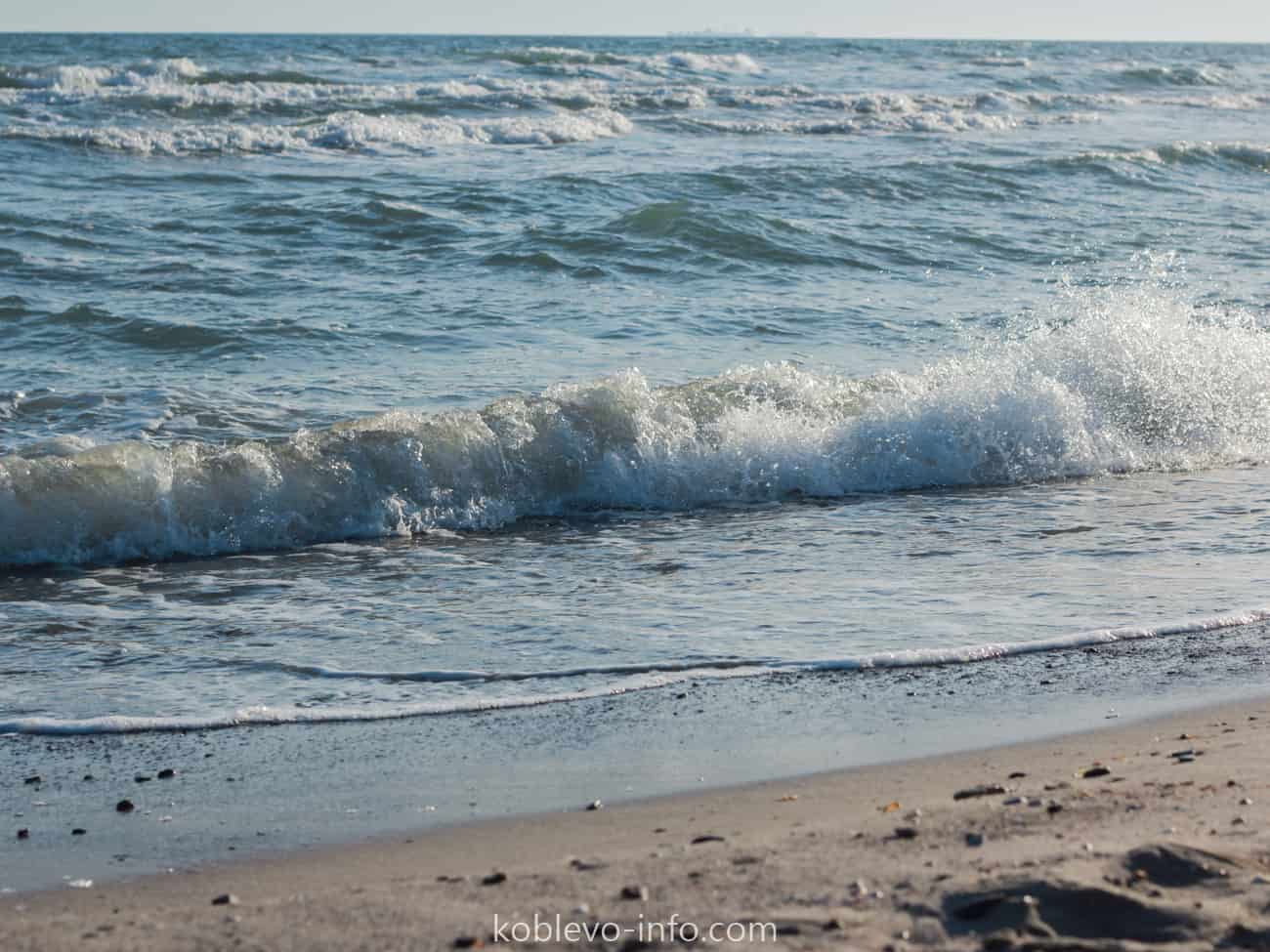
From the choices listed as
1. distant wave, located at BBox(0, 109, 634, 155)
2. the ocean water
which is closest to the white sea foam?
the ocean water

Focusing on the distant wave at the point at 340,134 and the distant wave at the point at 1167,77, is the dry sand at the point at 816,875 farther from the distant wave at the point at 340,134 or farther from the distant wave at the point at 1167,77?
the distant wave at the point at 1167,77

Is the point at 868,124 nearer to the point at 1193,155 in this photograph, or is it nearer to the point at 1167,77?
the point at 1193,155

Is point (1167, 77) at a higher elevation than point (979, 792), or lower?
higher

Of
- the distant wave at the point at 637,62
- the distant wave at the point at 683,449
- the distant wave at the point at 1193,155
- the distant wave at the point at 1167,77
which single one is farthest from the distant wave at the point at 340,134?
the distant wave at the point at 1167,77

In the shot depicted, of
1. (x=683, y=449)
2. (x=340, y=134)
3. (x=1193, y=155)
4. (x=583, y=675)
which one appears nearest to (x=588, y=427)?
(x=683, y=449)

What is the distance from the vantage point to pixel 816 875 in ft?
9.71

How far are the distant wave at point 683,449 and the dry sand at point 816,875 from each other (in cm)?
375

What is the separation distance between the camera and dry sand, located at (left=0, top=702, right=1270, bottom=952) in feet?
8.91

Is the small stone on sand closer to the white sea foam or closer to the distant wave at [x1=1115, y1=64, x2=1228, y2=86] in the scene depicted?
the white sea foam

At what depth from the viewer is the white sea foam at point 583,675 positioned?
4.38 m

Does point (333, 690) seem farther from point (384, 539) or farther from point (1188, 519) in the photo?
point (1188, 519)

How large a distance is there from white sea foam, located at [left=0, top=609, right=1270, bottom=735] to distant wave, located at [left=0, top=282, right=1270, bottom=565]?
2378 millimetres

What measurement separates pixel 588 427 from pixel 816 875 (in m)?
5.21

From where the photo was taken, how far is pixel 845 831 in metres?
3.27
